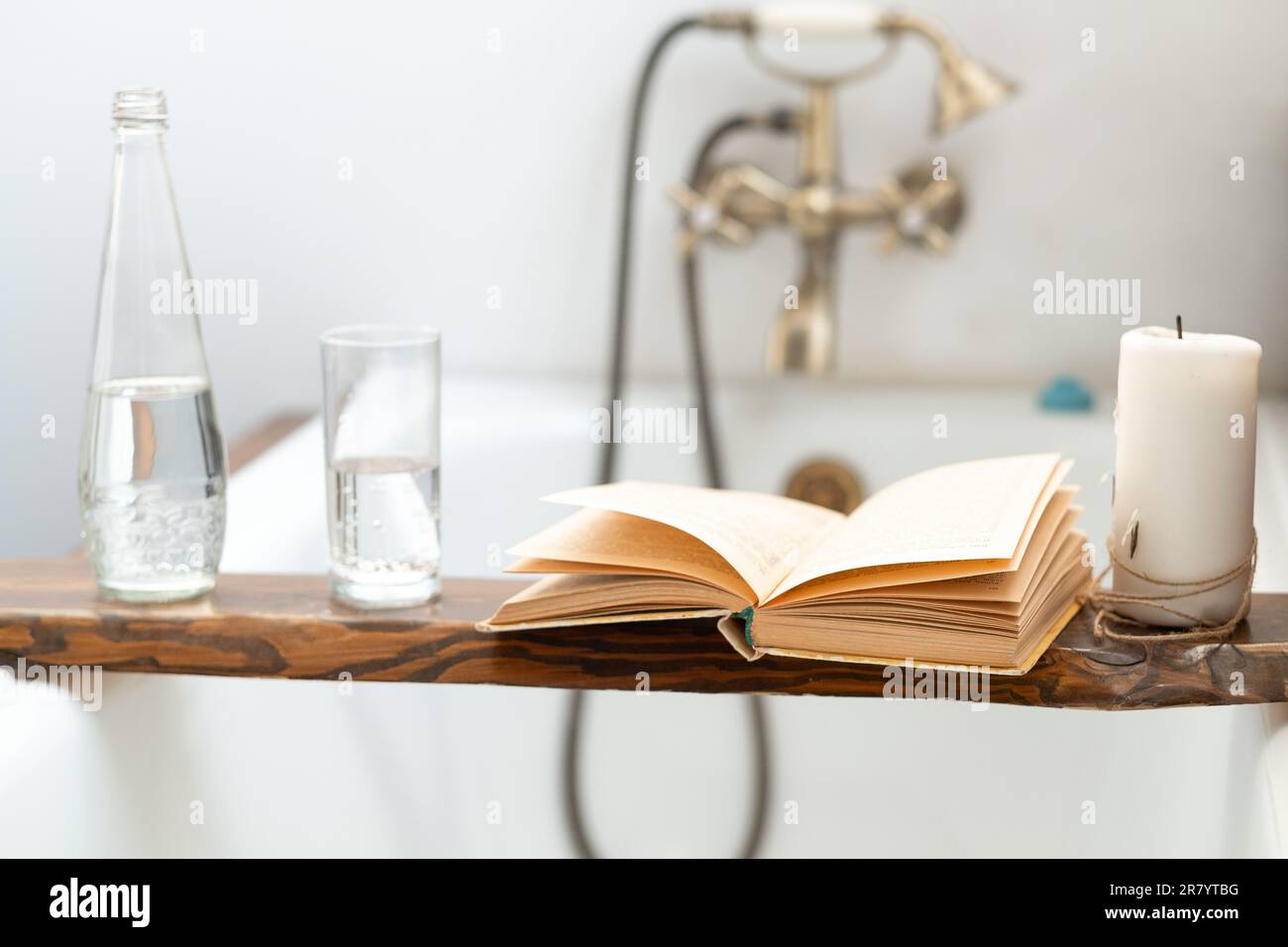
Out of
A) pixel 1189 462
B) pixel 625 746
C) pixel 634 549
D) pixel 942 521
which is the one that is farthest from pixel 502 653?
pixel 625 746

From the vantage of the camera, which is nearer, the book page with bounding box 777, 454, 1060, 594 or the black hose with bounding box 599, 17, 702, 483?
the book page with bounding box 777, 454, 1060, 594

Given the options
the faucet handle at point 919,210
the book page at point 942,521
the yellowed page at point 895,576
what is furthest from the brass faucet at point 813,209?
the yellowed page at point 895,576

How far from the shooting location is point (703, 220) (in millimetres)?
1280

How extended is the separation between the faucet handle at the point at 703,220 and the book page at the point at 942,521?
0.65 m

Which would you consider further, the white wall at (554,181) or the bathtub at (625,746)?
the white wall at (554,181)

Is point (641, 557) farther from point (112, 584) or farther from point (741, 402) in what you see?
point (741, 402)

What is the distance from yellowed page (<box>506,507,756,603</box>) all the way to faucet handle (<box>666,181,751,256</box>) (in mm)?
719

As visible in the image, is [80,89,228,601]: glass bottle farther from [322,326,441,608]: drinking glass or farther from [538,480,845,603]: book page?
[538,480,845,603]: book page

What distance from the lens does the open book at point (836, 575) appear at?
0.52 meters

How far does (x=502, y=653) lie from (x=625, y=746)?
641 mm

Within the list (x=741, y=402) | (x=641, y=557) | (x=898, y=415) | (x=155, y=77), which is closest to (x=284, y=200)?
(x=155, y=77)

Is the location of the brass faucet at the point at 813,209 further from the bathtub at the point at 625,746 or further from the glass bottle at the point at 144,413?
the glass bottle at the point at 144,413

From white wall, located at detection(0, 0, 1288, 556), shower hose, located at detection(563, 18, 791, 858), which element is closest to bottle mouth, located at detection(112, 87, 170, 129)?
shower hose, located at detection(563, 18, 791, 858)

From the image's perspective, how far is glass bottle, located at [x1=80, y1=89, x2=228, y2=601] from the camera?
2.03ft
